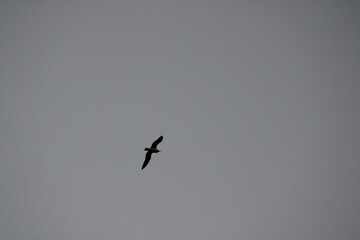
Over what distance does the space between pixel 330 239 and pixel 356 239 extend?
39.4 m

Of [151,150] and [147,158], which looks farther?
[147,158]

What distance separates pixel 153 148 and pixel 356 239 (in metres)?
155

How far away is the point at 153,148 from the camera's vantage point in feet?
95.2

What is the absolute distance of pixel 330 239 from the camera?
180 meters

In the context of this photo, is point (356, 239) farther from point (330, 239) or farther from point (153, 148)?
point (153, 148)

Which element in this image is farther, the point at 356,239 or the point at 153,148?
the point at 356,239

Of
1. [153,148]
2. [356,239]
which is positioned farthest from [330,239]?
[153,148]

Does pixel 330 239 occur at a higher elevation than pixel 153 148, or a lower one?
higher

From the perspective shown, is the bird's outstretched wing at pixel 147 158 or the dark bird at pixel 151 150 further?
the bird's outstretched wing at pixel 147 158

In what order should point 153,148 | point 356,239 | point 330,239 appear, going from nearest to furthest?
point 153,148
point 356,239
point 330,239

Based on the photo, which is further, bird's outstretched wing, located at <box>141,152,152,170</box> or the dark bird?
bird's outstretched wing, located at <box>141,152,152,170</box>

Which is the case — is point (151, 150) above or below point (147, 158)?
above

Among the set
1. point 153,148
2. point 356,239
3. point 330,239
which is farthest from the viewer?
point 330,239

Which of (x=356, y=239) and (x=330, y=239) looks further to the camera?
(x=330, y=239)
